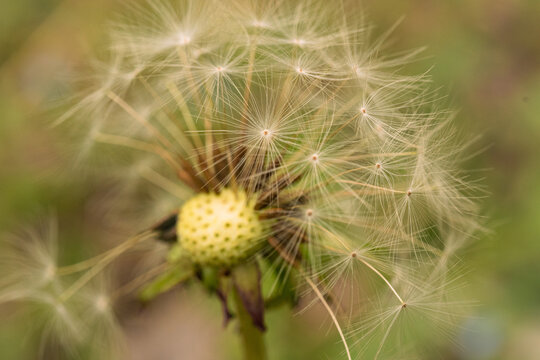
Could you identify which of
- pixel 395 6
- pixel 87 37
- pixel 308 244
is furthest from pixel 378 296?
pixel 87 37

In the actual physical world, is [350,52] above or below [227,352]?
above

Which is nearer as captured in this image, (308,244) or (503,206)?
(308,244)

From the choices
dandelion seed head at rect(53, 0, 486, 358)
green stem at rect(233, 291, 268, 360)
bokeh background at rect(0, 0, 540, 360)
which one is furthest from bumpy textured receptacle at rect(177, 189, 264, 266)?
bokeh background at rect(0, 0, 540, 360)

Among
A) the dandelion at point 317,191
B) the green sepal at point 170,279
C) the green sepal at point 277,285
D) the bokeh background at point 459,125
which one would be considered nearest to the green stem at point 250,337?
the dandelion at point 317,191

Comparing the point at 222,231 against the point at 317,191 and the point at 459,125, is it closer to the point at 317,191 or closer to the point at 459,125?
the point at 317,191

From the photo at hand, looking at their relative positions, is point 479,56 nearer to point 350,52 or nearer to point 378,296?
point 350,52

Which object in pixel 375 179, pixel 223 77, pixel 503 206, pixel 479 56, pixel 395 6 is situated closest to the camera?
pixel 375 179

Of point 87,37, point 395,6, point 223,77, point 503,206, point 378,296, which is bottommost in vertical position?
point 378,296

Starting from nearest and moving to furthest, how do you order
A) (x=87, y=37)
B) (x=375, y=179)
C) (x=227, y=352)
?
(x=375, y=179) < (x=227, y=352) < (x=87, y=37)
